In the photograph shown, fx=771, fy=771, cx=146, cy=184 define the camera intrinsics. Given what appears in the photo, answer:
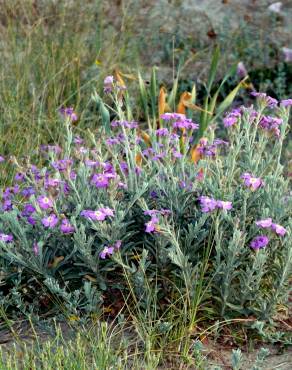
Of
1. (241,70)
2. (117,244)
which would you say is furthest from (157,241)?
(241,70)

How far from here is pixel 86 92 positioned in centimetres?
559

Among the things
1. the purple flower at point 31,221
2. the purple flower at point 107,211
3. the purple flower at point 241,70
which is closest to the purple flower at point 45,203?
the purple flower at point 31,221

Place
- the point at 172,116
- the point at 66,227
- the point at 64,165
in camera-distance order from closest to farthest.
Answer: the point at 66,227 < the point at 64,165 < the point at 172,116

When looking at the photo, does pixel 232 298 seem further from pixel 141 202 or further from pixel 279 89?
pixel 279 89

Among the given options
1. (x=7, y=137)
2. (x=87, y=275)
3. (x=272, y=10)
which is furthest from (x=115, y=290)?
(x=272, y=10)

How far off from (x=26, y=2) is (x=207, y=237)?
3348 millimetres

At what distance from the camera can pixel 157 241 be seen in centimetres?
312

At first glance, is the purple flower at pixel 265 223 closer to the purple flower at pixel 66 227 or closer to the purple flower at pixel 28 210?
the purple flower at pixel 66 227

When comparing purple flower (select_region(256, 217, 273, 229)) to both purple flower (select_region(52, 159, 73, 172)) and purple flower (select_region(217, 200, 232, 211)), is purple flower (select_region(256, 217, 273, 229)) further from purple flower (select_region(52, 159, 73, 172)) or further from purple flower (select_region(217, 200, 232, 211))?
purple flower (select_region(52, 159, 73, 172))

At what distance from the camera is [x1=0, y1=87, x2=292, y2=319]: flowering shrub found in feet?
9.95

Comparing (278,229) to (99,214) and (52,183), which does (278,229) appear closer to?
(99,214)

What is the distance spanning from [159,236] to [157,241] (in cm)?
4

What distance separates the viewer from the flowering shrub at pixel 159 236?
3.03m

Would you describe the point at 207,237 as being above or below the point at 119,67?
above
